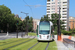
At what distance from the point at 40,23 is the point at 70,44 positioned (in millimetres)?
9917

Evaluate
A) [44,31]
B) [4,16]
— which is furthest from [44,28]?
[4,16]

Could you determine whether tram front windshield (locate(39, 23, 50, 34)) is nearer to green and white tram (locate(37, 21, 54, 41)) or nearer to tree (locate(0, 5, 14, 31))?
green and white tram (locate(37, 21, 54, 41))

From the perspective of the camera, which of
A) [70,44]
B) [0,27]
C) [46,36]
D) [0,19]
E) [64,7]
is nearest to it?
[70,44]

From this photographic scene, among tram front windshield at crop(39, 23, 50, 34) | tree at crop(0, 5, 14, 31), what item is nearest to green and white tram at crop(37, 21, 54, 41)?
tram front windshield at crop(39, 23, 50, 34)

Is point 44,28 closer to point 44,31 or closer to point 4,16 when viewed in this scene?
point 44,31

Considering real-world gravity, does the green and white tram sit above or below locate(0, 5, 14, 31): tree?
below

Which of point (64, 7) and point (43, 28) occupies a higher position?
point (64, 7)

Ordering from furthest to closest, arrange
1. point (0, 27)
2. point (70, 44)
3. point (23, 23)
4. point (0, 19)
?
point (23, 23) < point (0, 27) < point (0, 19) < point (70, 44)

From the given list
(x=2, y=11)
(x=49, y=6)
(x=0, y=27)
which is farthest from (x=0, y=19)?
(x=49, y=6)

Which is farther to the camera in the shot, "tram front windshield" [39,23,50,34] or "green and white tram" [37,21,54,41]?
"tram front windshield" [39,23,50,34]

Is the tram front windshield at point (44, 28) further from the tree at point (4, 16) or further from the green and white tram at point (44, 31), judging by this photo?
the tree at point (4, 16)

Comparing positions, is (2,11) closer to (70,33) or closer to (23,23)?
(70,33)

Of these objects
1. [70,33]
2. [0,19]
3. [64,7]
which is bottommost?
[70,33]

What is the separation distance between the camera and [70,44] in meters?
15.9
